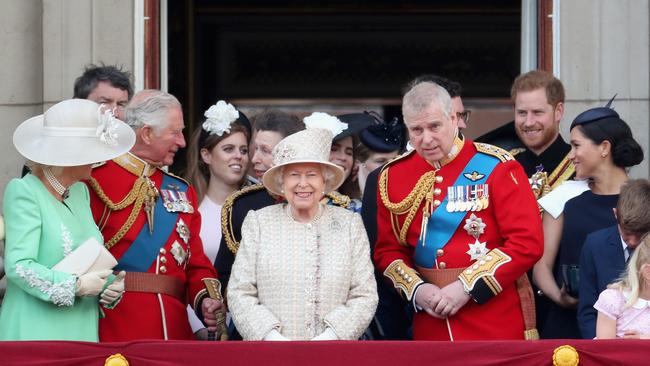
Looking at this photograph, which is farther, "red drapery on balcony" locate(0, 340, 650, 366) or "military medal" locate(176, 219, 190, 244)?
"military medal" locate(176, 219, 190, 244)

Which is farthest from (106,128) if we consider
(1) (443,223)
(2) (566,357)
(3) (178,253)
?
(2) (566,357)

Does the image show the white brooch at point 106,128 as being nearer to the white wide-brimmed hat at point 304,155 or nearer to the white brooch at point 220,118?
the white wide-brimmed hat at point 304,155

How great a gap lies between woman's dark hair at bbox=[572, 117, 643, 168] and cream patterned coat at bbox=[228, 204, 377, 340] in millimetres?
1217

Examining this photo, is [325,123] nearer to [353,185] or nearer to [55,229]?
[353,185]

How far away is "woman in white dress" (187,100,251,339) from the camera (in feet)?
24.3

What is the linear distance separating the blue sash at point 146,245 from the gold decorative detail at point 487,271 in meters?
1.29

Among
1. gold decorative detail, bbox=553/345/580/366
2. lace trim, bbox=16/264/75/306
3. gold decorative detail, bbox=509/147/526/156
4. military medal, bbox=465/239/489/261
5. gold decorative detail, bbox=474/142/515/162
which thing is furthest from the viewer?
gold decorative detail, bbox=509/147/526/156

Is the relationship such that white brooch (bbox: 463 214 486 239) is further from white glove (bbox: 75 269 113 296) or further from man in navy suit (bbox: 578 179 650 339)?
white glove (bbox: 75 269 113 296)

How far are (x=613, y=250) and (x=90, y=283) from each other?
2101 millimetres

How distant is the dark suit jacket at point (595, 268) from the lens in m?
6.31

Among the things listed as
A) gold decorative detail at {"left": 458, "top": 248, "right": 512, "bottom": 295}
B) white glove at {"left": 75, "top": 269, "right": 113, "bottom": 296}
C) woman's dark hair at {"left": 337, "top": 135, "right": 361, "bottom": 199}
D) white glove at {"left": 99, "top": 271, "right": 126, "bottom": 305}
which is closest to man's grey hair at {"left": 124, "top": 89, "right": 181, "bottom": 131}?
white glove at {"left": 99, "top": 271, "right": 126, "bottom": 305}

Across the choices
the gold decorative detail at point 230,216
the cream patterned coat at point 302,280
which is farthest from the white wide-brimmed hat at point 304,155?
the gold decorative detail at point 230,216

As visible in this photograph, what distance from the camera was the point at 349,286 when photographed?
6227mm

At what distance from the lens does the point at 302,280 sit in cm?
618
